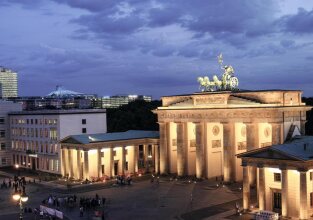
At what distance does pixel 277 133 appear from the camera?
6588 cm

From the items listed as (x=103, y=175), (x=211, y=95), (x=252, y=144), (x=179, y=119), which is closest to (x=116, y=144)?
(x=103, y=175)

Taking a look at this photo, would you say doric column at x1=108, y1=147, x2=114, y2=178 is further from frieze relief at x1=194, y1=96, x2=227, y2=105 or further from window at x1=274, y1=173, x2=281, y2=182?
window at x1=274, y1=173, x2=281, y2=182

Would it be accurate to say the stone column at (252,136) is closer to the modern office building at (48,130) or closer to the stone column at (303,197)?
the stone column at (303,197)

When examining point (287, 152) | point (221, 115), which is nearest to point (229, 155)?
point (221, 115)

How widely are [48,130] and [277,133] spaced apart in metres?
48.2

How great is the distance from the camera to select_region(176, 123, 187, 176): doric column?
80.7 m

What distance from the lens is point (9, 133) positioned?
109m

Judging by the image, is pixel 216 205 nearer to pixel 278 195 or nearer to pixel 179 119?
pixel 278 195

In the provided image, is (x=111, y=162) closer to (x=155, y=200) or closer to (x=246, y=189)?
(x=155, y=200)

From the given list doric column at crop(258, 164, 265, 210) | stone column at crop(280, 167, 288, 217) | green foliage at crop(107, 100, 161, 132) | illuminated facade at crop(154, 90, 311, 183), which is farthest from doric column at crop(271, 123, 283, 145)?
green foliage at crop(107, 100, 161, 132)

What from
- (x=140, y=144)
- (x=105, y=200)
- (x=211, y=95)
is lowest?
(x=105, y=200)

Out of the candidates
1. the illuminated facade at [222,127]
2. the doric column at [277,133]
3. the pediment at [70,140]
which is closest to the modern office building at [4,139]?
the pediment at [70,140]

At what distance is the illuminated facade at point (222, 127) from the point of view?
67525 mm

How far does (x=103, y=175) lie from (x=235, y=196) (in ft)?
92.3
